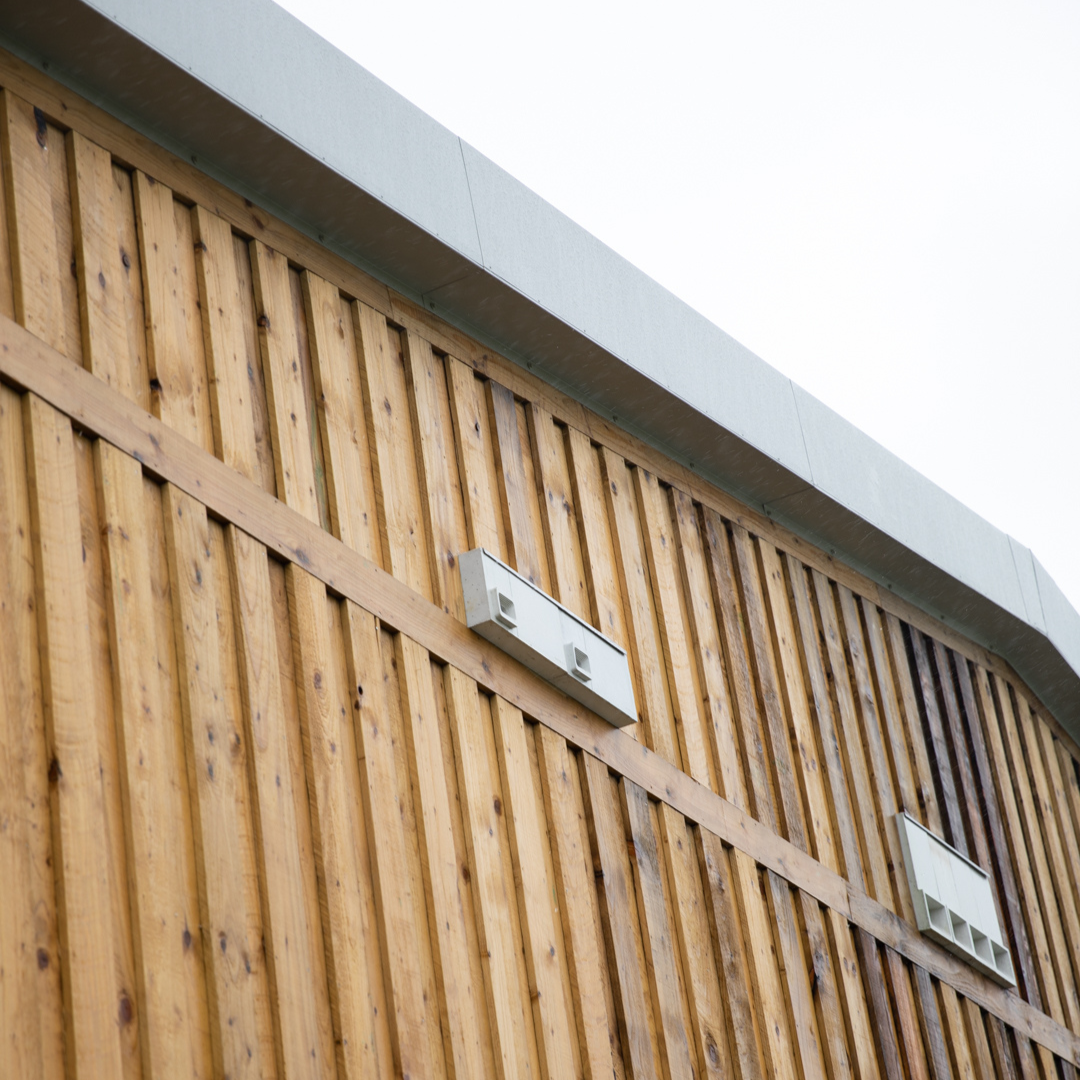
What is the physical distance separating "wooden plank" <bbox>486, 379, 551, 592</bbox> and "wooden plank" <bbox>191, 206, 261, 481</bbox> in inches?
31.8

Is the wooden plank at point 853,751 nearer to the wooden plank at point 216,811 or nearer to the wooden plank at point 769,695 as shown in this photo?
the wooden plank at point 769,695

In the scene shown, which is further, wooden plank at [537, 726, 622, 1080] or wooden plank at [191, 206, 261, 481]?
wooden plank at [537, 726, 622, 1080]

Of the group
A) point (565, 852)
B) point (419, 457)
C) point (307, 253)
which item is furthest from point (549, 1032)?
point (307, 253)

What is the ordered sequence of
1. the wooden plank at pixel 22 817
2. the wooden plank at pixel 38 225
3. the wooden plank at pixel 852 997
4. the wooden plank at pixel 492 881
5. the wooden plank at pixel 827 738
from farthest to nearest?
the wooden plank at pixel 827 738
the wooden plank at pixel 852 997
the wooden plank at pixel 492 881
the wooden plank at pixel 38 225
the wooden plank at pixel 22 817

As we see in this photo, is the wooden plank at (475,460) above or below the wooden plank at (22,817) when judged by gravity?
above

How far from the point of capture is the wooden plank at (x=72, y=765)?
2400mm

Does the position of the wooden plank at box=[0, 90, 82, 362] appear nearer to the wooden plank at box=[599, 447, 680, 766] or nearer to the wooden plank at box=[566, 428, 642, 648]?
the wooden plank at box=[566, 428, 642, 648]

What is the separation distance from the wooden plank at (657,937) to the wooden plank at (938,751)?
159 centimetres

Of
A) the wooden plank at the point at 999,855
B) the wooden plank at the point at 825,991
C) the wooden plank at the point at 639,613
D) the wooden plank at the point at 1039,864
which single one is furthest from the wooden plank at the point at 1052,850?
the wooden plank at the point at 639,613

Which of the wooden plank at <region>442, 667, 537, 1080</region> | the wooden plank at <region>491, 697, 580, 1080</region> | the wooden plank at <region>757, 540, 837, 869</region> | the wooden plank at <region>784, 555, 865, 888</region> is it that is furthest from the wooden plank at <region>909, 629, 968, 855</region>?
the wooden plank at <region>442, 667, 537, 1080</region>

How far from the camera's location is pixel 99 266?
9.90 ft

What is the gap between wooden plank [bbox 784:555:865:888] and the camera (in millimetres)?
4477

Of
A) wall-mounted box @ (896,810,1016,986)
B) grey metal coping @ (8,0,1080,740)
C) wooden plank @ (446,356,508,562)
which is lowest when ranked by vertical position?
wall-mounted box @ (896,810,1016,986)

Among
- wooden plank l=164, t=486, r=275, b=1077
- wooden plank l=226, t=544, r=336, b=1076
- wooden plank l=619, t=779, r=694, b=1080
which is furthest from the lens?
wooden plank l=619, t=779, r=694, b=1080
